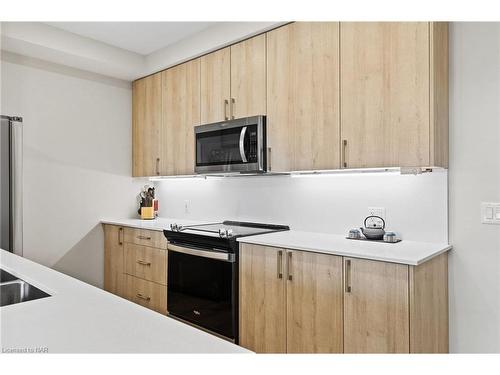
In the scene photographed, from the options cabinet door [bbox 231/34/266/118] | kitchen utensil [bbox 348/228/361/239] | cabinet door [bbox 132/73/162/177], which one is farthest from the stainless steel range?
cabinet door [bbox 132/73/162/177]

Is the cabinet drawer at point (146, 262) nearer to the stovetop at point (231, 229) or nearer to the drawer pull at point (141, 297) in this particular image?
the drawer pull at point (141, 297)

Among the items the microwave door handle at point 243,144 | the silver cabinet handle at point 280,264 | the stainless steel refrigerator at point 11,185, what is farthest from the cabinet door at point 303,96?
the stainless steel refrigerator at point 11,185

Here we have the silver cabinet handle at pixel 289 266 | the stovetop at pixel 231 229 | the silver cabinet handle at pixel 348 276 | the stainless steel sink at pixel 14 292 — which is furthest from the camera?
the stovetop at pixel 231 229

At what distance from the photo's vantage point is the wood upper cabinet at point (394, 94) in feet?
6.36

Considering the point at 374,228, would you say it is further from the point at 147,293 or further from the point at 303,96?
the point at 147,293

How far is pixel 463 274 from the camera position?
81.6 inches

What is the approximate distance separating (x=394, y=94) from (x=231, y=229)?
4.69 feet

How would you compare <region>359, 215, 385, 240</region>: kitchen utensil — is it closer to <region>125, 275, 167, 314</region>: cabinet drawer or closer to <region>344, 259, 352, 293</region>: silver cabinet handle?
<region>344, 259, 352, 293</region>: silver cabinet handle

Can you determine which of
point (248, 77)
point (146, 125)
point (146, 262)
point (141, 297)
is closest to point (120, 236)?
point (146, 262)

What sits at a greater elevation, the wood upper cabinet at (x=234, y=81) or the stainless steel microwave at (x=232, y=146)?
the wood upper cabinet at (x=234, y=81)

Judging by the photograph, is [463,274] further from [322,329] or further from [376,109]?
[376,109]

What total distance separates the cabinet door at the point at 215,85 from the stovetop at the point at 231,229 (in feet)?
2.92

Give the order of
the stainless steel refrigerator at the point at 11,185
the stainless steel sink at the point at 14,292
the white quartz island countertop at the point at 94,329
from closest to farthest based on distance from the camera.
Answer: the white quartz island countertop at the point at 94,329 < the stainless steel sink at the point at 14,292 < the stainless steel refrigerator at the point at 11,185

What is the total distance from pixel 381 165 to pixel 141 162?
2573 millimetres
